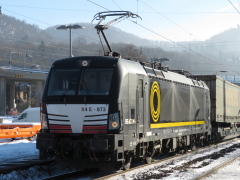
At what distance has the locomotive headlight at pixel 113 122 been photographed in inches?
400

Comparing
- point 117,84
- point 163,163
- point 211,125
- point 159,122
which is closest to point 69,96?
point 117,84

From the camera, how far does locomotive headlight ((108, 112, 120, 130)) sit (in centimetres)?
1016

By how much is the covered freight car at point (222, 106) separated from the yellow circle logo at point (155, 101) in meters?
8.72

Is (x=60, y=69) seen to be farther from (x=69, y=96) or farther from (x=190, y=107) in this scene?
(x=190, y=107)

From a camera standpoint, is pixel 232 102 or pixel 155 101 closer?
pixel 155 101

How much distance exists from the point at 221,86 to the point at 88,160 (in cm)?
1534

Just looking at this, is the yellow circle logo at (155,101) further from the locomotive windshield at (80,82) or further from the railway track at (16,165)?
the railway track at (16,165)

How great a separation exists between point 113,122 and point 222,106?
15.1 metres

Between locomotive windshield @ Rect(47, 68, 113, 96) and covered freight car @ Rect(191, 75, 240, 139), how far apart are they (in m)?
11.5

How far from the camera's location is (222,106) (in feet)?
78.2

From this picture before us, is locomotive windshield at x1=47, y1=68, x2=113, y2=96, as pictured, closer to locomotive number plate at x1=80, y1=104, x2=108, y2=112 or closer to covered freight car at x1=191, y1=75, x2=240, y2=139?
locomotive number plate at x1=80, y1=104, x2=108, y2=112

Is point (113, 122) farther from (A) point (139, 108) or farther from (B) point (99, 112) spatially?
(A) point (139, 108)

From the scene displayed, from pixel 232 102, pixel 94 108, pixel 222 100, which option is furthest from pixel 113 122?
pixel 232 102

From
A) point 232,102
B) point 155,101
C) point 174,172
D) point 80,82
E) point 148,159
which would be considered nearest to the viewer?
point 80,82
